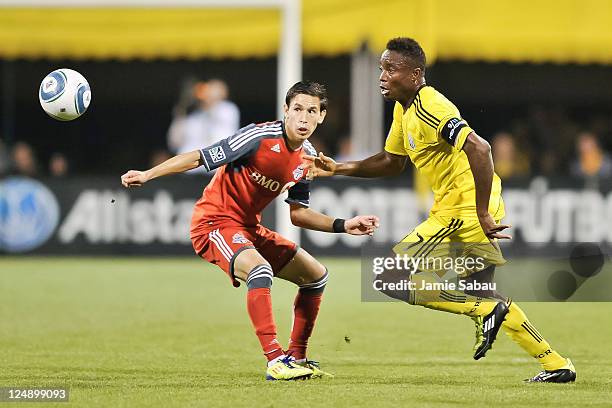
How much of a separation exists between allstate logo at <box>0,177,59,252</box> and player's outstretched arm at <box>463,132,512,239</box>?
1137 cm

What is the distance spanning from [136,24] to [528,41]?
21.1ft

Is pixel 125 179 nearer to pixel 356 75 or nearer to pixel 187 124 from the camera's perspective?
pixel 187 124

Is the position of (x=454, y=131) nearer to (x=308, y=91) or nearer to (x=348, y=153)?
(x=308, y=91)

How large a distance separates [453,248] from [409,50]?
1291 millimetres

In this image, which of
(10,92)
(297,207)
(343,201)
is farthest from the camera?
(10,92)

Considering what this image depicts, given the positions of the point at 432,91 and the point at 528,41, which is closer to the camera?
the point at 432,91

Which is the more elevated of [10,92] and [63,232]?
[10,92]

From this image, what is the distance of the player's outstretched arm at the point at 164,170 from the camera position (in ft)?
23.9

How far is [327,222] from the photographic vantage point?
8.15 meters

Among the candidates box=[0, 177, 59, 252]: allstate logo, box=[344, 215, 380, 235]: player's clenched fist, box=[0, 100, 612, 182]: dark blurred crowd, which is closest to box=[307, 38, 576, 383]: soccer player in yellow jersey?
box=[344, 215, 380, 235]: player's clenched fist

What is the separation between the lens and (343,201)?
17312mm

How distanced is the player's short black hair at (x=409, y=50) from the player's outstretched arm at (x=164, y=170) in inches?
56.1

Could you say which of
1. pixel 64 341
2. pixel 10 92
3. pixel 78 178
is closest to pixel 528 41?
pixel 78 178

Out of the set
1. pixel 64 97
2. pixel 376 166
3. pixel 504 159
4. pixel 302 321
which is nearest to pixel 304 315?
pixel 302 321
